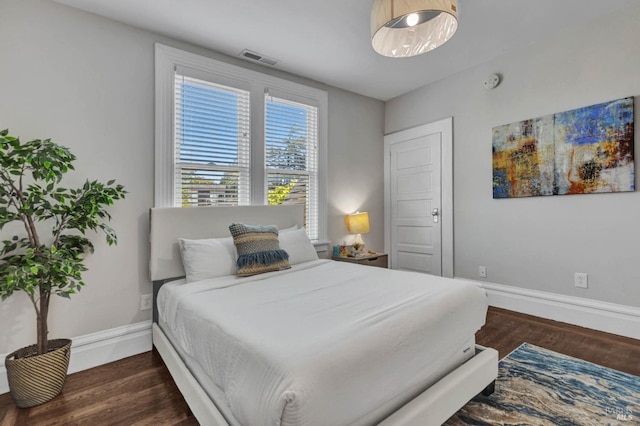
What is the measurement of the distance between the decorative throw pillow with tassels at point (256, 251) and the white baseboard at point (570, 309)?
2413mm

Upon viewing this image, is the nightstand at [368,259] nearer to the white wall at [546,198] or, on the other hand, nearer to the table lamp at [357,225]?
the table lamp at [357,225]

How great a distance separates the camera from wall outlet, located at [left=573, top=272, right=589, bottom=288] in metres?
2.77

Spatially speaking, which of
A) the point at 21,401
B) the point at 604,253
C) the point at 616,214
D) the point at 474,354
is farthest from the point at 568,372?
the point at 21,401

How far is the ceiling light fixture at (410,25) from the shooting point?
5.36 ft

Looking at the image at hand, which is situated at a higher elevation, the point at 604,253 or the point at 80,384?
the point at 604,253

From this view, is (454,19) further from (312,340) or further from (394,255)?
(394,255)

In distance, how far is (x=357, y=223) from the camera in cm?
386

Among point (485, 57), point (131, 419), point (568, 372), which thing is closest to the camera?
point (131, 419)

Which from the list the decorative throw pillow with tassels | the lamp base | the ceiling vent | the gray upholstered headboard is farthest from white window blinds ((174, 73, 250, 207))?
the lamp base

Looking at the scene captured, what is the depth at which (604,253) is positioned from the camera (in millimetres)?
2668

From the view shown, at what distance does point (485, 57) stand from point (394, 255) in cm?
264

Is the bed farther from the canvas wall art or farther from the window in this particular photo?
the canvas wall art

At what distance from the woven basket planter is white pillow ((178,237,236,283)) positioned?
34.0 inches

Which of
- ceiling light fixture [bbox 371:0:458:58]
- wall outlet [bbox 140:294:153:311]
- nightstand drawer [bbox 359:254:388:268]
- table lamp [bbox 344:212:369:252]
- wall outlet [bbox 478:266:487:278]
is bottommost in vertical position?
wall outlet [bbox 140:294:153:311]
